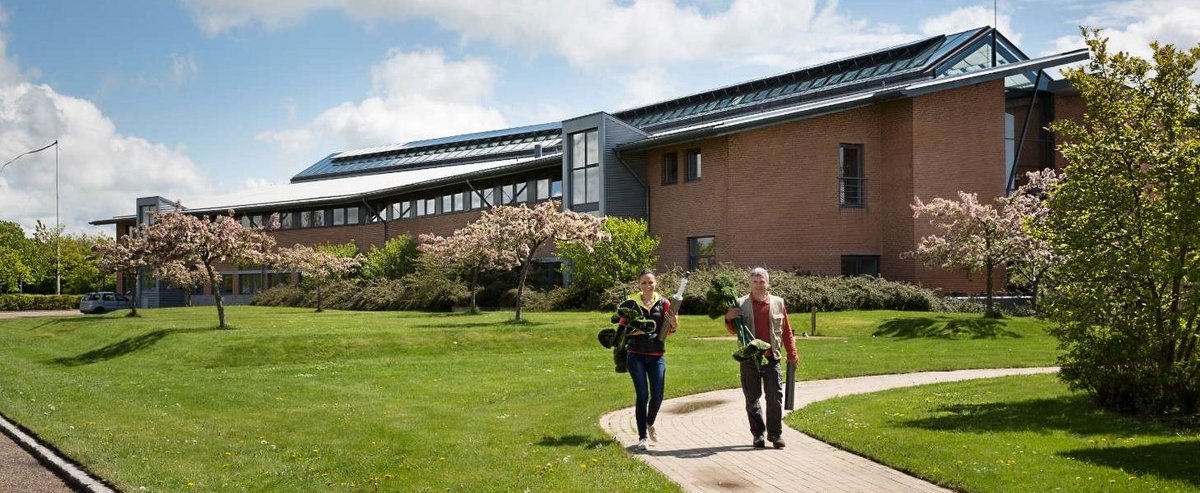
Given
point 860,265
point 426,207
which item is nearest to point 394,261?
point 426,207

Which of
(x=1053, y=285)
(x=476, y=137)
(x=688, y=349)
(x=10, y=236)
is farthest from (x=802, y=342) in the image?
(x=10, y=236)

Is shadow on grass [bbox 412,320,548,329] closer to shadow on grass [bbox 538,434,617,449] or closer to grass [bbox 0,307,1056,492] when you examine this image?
grass [bbox 0,307,1056,492]

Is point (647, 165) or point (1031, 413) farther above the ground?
point (647, 165)

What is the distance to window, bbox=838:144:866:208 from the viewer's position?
35.1m

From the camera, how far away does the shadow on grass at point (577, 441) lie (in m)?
9.95

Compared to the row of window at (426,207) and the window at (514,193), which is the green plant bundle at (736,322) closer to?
the row of window at (426,207)

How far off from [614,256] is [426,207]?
21267 millimetres

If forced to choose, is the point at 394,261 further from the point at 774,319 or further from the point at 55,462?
the point at 774,319

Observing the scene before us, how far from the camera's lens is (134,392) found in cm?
1573

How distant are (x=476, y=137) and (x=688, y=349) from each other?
5163 centimetres

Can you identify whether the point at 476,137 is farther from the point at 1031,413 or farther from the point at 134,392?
the point at 1031,413

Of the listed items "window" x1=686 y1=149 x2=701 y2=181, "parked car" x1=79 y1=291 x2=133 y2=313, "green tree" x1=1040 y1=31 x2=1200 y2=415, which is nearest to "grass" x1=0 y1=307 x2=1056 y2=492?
"green tree" x1=1040 y1=31 x2=1200 y2=415

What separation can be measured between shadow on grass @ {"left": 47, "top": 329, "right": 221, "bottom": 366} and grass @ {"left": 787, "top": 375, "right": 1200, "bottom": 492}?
60.1 feet

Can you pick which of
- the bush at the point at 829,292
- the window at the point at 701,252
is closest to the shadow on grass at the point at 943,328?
the bush at the point at 829,292
